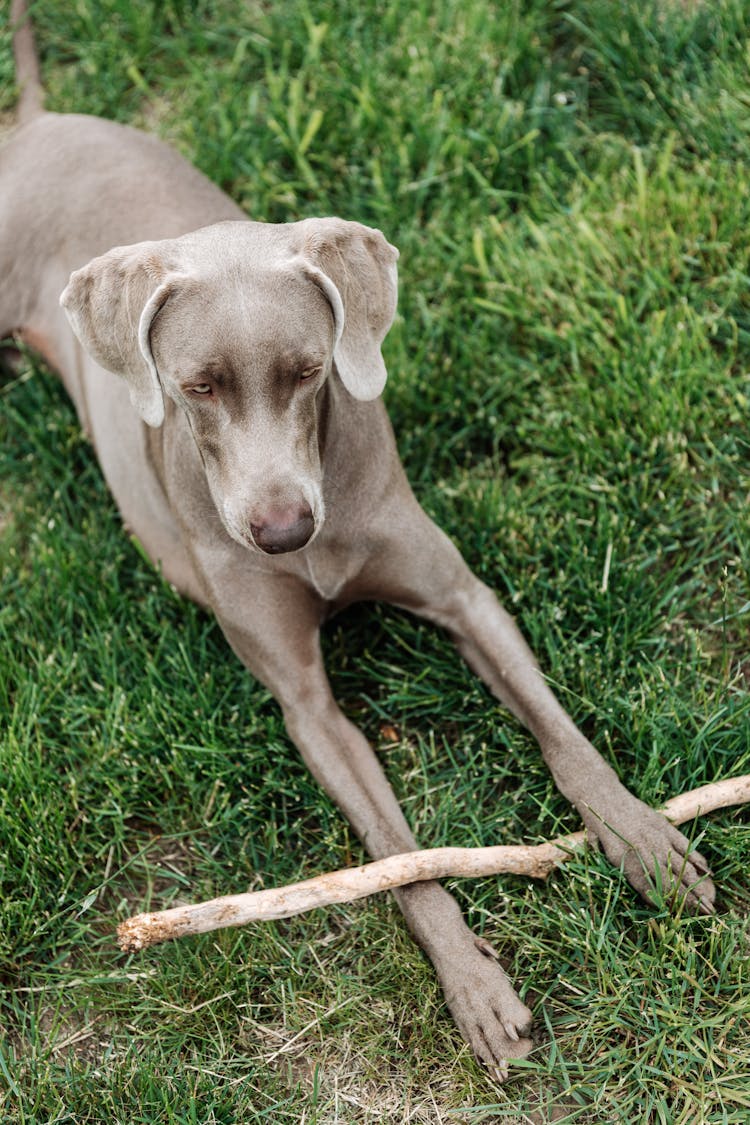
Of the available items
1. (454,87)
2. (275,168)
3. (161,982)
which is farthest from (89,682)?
Result: (454,87)

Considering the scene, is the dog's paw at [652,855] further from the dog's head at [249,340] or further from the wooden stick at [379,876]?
the dog's head at [249,340]

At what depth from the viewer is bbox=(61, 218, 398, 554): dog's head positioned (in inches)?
110

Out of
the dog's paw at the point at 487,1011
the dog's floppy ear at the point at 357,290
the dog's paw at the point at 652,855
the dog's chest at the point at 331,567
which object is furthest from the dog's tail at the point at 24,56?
the dog's paw at the point at 487,1011

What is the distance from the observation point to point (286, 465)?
2865 mm

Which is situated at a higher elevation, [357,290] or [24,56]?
[357,290]

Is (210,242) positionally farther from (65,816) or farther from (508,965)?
(508,965)

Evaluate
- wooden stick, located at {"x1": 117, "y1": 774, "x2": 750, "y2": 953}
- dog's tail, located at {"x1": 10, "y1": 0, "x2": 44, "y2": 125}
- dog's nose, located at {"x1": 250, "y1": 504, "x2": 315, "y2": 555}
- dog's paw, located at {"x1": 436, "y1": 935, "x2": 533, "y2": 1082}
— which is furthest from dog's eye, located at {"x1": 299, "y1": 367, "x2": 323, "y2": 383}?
dog's tail, located at {"x1": 10, "y1": 0, "x2": 44, "y2": 125}

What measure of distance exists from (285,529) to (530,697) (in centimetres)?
86

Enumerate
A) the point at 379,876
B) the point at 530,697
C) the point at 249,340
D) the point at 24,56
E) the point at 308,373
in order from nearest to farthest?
the point at 249,340 < the point at 308,373 < the point at 379,876 < the point at 530,697 < the point at 24,56

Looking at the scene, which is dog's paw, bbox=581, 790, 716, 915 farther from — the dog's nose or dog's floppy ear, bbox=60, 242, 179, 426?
dog's floppy ear, bbox=60, 242, 179, 426

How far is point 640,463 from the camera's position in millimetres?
3760

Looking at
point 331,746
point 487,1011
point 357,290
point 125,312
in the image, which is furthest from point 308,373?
point 487,1011

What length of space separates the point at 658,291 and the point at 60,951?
8.48 ft

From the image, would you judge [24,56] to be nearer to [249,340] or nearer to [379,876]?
[249,340]
